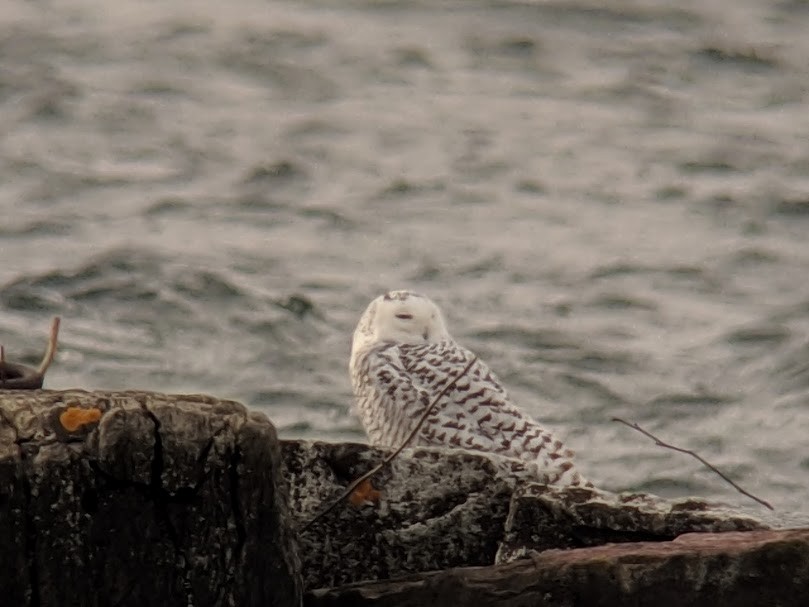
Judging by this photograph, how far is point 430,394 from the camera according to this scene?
704 cm

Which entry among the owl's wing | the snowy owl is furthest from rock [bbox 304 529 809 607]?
the owl's wing

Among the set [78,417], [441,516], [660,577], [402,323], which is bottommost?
[402,323]

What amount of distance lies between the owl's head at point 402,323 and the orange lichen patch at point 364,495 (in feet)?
9.99

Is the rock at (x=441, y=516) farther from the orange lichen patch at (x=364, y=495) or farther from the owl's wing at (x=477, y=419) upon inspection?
the owl's wing at (x=477, y=419)

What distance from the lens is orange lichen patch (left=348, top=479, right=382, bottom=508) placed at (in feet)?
15.3

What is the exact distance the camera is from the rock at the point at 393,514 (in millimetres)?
4633

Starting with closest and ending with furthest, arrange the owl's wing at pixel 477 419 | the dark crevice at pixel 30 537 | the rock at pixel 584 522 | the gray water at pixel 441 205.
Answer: the dark crevice at pixel 30 537 < the rock at pixel 584 522 < the owl's wing at pixel 477 419 < the gray water at pixel 441 205

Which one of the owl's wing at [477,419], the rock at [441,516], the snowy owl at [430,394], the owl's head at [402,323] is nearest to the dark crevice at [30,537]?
the rock at [441,516]

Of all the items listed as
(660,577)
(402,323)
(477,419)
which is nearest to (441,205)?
(402,323)

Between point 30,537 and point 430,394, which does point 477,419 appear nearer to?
point 430,394

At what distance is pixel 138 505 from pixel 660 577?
103 cm

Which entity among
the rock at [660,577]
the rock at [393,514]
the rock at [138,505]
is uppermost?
the rock at [138,505]

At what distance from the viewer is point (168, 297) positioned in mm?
12102

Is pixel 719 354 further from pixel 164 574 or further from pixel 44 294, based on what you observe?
pixel 164 574
